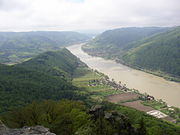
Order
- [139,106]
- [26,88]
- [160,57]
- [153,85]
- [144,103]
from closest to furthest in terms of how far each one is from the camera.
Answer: [139,106], [26,88], [144,103], [153,85], [160,57]

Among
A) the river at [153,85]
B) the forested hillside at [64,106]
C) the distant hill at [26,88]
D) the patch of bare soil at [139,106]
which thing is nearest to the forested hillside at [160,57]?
the river at [153,85]

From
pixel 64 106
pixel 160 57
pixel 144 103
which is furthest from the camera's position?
pixel 160 57

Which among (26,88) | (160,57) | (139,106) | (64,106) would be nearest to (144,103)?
(139,106)

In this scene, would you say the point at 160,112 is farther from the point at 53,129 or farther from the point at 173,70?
the point at 173,70

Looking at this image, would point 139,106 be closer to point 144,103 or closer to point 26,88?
point 144,103

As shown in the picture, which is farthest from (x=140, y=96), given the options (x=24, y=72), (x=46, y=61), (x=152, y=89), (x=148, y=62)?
(x=148, y=62)

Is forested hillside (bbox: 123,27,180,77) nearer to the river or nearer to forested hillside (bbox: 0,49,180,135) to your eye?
the river

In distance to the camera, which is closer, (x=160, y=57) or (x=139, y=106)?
(x=139, y=106)

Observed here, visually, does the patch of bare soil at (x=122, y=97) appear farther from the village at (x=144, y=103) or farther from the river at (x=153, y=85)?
the river at (x=153, y=85)

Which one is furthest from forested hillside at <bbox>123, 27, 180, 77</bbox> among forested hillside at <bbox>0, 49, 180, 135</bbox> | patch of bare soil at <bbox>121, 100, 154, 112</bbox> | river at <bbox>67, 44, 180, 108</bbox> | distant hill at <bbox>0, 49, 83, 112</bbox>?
distant hill at <bbox>0, 49, 83, 112</bbox>
